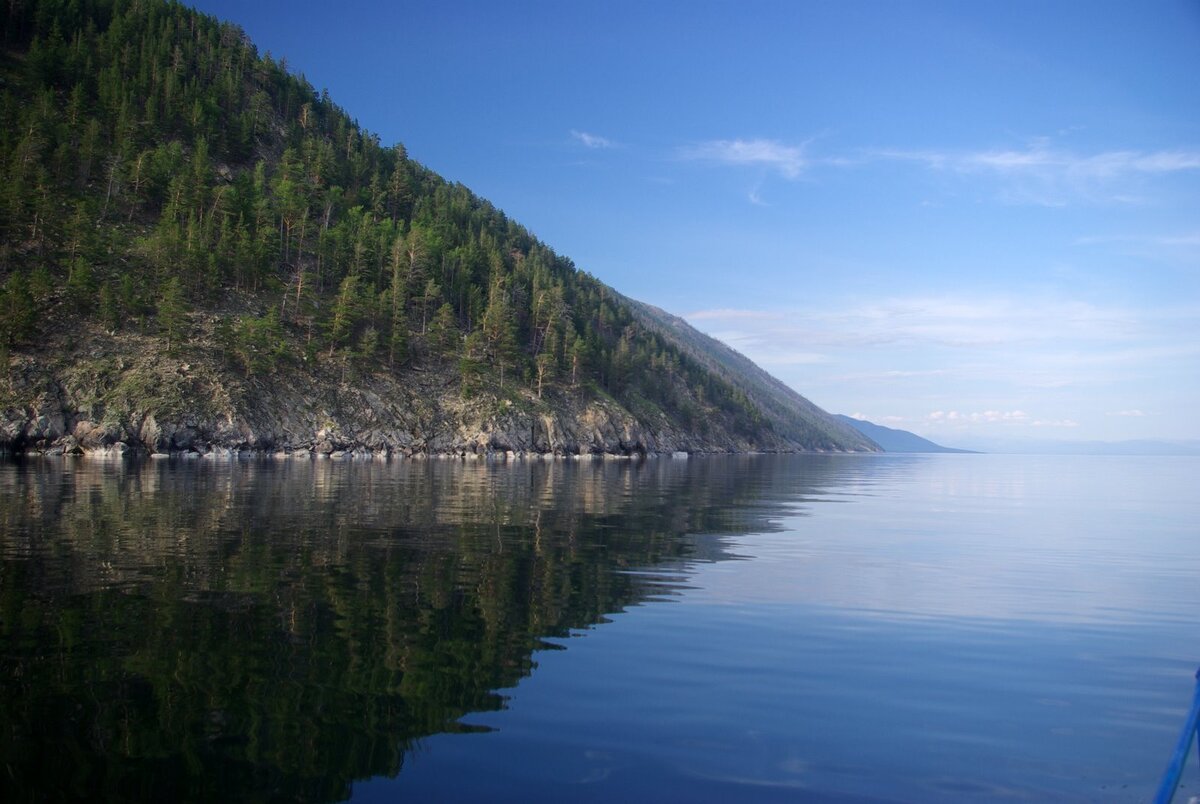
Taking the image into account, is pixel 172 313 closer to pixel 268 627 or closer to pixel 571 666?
pixel 268 627

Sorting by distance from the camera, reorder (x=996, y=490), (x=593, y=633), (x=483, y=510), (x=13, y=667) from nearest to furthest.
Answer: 1. (x=13, y=667)
2. (x=593, y=633)
3. (x=483, y=510)
4. (x=996, y=490)

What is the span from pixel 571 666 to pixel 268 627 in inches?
234

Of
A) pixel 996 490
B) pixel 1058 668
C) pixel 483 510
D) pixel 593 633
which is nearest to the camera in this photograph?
pixel 1058 668

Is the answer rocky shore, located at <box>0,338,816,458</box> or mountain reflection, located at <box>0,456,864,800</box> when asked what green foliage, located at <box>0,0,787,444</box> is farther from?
mountain reflection, located at <box>0,456,864,800</box>

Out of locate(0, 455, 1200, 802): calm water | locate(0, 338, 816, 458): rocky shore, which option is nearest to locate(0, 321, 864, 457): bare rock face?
locate(0, 338, 816, 458): rocky shore

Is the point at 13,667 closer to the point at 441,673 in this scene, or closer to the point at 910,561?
the point at 441,673

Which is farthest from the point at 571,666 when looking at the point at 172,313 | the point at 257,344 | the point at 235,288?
the point at 235,288

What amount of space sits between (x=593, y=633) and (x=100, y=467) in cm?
6426

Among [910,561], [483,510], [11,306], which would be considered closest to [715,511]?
[483,510]

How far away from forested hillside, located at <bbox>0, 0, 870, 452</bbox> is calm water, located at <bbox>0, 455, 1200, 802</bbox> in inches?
3102

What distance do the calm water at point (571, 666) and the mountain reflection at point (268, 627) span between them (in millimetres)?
65

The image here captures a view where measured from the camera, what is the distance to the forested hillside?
311ft

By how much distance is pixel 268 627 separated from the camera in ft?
44.5

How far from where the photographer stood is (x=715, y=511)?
1572 inches
